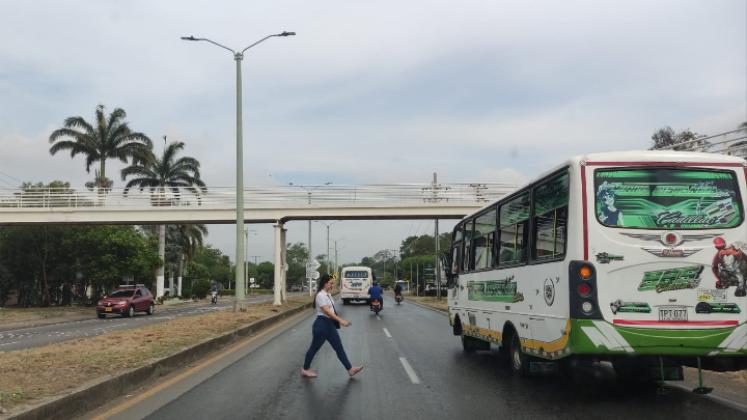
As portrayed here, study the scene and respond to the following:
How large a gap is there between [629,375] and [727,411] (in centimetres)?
216

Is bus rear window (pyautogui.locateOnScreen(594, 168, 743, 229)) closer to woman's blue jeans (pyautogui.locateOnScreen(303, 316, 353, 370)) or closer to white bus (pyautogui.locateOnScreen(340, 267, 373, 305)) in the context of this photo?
woman's blue jeans (pyautogui.locateOnScreen(303, 316, 353, 370))

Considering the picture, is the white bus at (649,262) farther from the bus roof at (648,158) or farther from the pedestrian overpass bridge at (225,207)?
the pedestrian overpass bridge at (225,207)

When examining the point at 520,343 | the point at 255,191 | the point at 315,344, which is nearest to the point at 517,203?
the point at 520,343

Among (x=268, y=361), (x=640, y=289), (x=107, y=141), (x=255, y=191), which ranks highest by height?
(x=107, y=141)

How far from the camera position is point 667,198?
7602 mm

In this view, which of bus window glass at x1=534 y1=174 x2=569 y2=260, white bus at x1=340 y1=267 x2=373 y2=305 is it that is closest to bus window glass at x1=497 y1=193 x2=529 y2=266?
bus window glass at x1=534 y1=174 x2=569 y2=260

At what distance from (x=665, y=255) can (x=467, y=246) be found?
6244 millimetres

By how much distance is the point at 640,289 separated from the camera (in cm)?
734

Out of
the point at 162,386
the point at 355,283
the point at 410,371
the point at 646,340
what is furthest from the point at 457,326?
the point at 355,283

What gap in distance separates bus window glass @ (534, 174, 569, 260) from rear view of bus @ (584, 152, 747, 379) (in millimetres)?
408

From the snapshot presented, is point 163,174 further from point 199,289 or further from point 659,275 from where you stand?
point 659,275

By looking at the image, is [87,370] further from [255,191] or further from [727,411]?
[255,191]

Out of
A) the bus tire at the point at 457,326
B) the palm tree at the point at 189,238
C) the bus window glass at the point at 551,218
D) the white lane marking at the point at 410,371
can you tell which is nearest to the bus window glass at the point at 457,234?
the bus tire at the point at 457,326

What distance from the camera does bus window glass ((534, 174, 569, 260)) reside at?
783 cm
